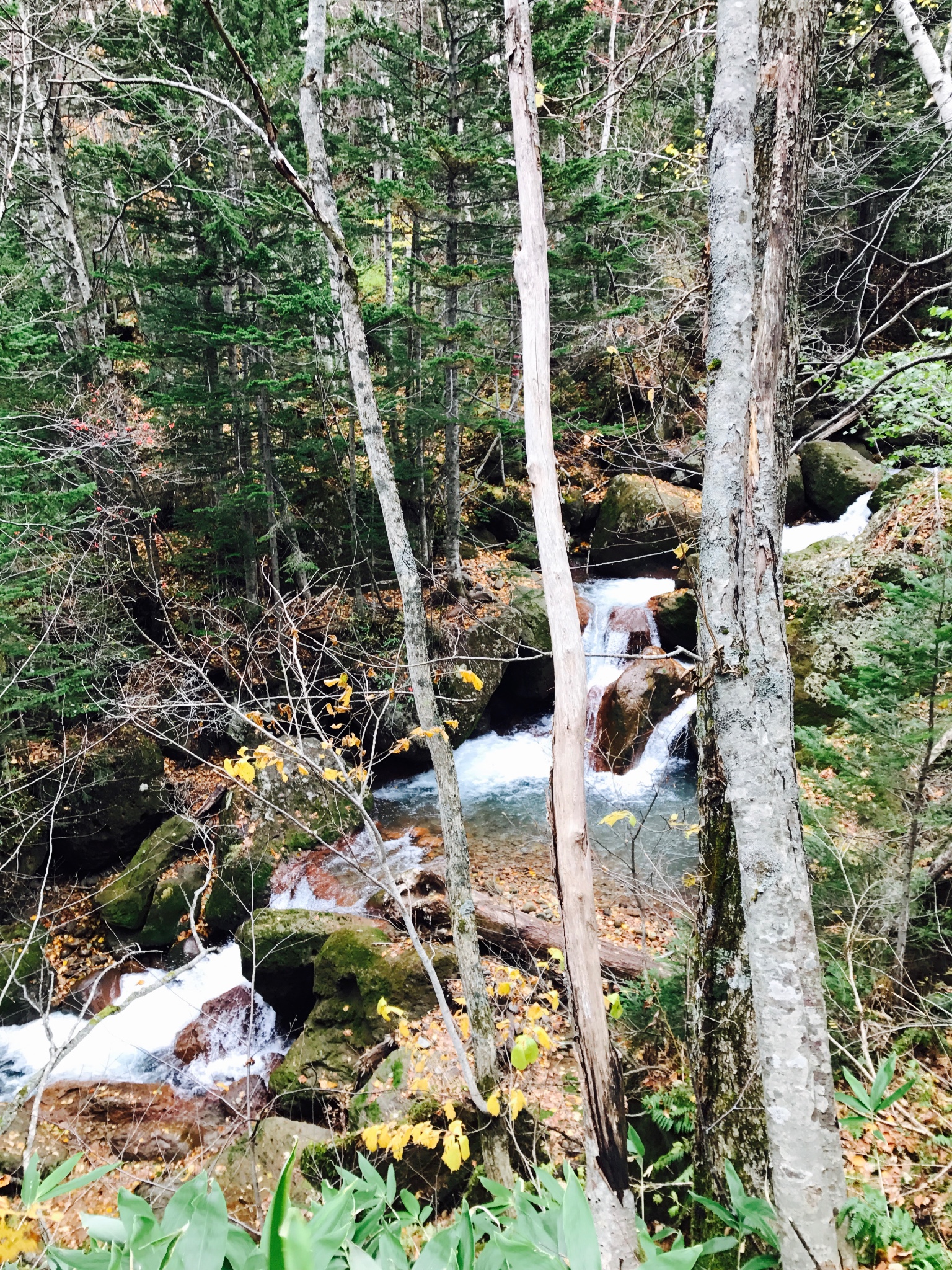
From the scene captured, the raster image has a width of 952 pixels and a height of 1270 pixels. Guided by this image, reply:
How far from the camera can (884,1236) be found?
2365 millimetres

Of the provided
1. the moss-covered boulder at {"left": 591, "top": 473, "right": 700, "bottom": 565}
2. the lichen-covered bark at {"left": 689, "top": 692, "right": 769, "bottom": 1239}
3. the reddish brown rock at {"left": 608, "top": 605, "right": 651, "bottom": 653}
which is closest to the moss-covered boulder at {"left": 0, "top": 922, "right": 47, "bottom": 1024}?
the lichen-covered bark at {"left": 689, "top": 692, "right": 769, "bottom": 1239}

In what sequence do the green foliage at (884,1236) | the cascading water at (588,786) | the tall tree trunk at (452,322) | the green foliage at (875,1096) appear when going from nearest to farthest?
the green foliage at (875,1096) < the green foliage at (884,1236) < the cascading water at (588,786) < the tall tree trunk at (452,322)

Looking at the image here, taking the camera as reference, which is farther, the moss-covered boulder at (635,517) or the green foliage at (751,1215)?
the moss-covered boulder at (635,517)

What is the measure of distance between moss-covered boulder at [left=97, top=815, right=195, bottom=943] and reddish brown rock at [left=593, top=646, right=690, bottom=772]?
22.0ft

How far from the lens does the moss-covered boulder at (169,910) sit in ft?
27.3

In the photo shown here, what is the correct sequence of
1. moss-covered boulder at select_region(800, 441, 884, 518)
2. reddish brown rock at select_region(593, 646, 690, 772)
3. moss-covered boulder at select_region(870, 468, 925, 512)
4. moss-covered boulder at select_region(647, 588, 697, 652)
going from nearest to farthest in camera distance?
1. moss-covered boulder at select_region(870, 468, 925, 512)
2. reddish brown rock at select_region(593, 646, 690, 772)
3. moss-covered boulder at select_region(647, 588, 697, 652)
4. moss-covered boulder at select_region(800, 441, 884, 518)

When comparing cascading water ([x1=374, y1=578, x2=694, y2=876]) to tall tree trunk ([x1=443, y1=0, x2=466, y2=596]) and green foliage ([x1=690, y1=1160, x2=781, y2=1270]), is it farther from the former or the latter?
green foliage ([x1=690, y1=1160, x2=781, y2=1270])

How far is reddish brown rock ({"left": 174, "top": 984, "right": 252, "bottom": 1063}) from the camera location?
694 cm

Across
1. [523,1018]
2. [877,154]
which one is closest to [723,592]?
[523,1018]

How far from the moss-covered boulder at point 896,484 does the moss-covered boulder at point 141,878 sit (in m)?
11.1

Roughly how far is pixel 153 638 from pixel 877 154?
11730 mm

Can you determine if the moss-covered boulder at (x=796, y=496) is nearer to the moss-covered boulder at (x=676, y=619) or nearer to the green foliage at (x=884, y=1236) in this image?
the moss-covered boulder at (x=676, y=619)

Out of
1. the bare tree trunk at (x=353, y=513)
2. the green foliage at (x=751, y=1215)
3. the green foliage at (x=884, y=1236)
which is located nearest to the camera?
the green foliage at (x=751, y=1215)

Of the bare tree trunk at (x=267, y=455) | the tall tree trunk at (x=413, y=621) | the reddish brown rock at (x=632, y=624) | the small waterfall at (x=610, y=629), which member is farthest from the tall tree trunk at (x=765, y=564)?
the reddish brown rock at (x=632, y=624)
